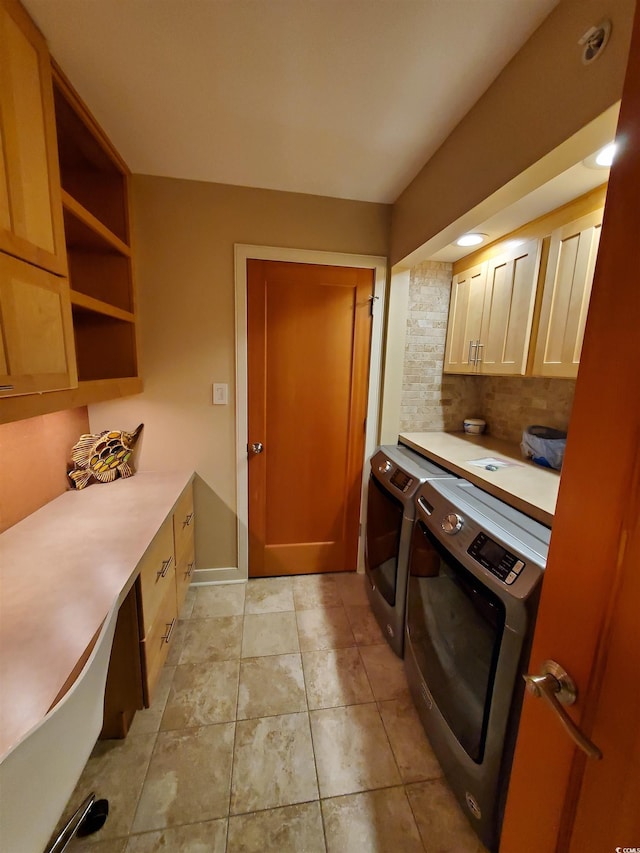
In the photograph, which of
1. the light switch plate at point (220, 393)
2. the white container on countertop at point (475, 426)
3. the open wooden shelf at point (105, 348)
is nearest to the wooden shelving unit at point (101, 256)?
the open wooden shelf at point (105, 348)

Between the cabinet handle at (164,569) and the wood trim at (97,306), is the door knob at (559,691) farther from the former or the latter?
the wood trim at (97,306)

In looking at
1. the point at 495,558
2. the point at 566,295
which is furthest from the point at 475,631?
the point at 566,295

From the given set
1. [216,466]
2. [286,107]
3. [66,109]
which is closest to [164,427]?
[216,466]

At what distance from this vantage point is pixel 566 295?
4.59 feet

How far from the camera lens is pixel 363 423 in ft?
7.22

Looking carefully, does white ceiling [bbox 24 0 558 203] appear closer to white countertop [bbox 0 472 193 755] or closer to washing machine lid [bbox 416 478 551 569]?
washing machine lid [bbox 416 478 551 569]

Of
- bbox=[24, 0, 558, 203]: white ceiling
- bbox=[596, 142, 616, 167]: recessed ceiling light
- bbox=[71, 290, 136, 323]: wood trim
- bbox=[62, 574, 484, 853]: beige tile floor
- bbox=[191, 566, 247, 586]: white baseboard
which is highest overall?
bbox=[24, 0, 558, 203]: white ceiling

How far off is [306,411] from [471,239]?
133 cm

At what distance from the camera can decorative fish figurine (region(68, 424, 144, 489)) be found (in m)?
1.71

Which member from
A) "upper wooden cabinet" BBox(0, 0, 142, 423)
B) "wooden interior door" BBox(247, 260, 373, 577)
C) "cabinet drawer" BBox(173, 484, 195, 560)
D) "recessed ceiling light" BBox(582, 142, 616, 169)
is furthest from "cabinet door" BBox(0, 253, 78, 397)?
"recessed ceiling light" BBox(582, 142, 616, 169)

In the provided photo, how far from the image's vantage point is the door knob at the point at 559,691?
0.51 metres

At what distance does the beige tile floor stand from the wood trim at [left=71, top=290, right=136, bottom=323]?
66.0 inches

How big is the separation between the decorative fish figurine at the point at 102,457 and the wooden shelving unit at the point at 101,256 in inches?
13.0

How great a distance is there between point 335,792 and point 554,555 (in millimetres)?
1228
